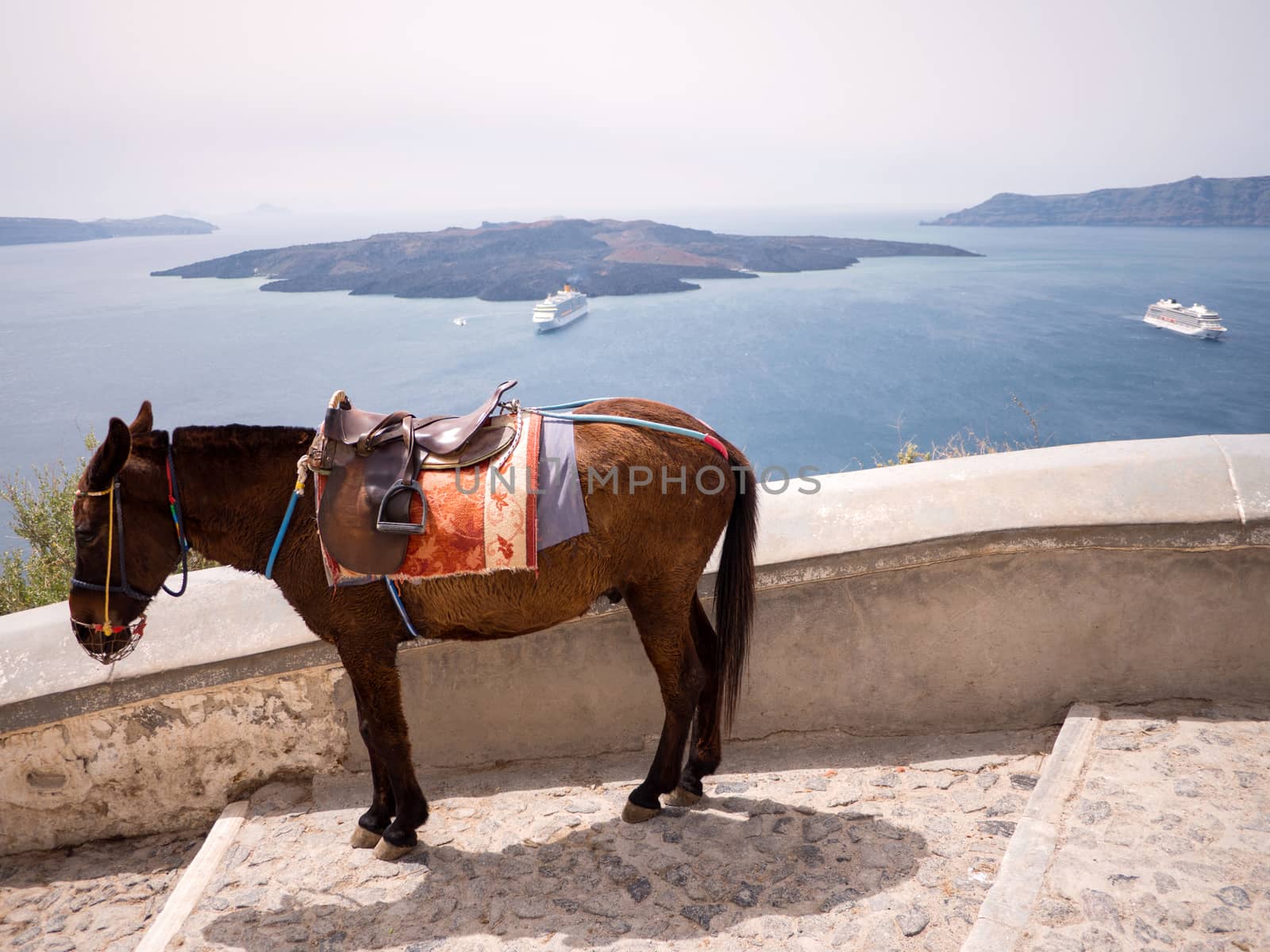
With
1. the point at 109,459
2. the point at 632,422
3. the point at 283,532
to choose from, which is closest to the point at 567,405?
the point at 632,422

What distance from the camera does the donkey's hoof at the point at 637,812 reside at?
337 cm

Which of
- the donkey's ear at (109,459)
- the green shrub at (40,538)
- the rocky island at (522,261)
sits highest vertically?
the rocky island at (522,261)

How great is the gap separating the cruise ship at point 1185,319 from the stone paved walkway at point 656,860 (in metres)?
42.1

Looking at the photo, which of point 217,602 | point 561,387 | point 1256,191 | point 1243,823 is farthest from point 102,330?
point 1256,191

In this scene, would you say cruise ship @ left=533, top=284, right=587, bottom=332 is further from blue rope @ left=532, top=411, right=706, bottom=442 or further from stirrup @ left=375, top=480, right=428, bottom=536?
stirrup @ left=375, top=480, right=428, bottom=536

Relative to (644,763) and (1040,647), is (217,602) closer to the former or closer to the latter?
(644,763)

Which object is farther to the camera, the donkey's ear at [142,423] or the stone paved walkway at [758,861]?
the donkey's ear at [142,423]

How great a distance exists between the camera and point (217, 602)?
3727 millimetres

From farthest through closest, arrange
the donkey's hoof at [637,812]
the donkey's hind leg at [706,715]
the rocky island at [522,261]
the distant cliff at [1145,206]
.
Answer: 1. the rocky island at [522,261]
2. the distant cliff at [1145,206]
3. the donkey's hind leg at [706,715]
4. the donkey's hoof at [637,812]

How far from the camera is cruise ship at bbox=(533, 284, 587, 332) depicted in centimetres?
4757

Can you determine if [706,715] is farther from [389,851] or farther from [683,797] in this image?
[389,851]

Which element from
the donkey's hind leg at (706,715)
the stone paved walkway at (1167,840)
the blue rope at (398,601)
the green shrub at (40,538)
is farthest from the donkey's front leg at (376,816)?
the green shrub at (40,538)

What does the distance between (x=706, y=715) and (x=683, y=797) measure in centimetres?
36

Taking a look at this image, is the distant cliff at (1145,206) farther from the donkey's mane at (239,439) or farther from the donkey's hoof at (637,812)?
the donkey's mane at (239,439)
